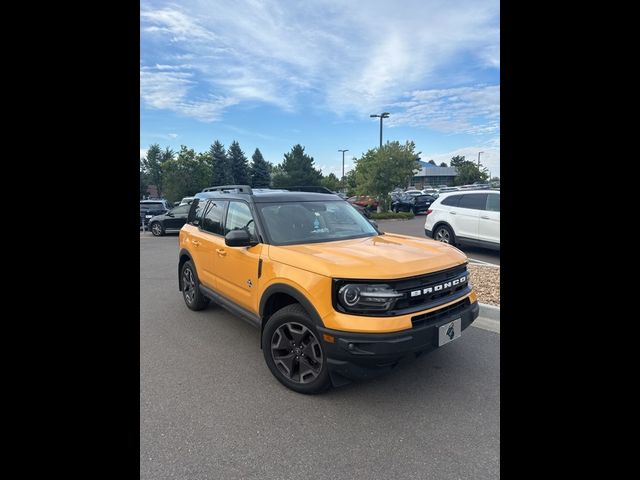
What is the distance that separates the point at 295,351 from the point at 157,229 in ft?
51.0

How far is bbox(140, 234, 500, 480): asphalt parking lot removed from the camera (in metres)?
2.28

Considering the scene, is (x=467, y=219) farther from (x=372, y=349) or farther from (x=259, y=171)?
(x=259, y=171)

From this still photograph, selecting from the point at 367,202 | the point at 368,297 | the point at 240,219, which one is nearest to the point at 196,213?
the point at 240,219

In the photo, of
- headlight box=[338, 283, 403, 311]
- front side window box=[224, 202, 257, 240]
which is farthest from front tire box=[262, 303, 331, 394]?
front side window box=[224, 202, 257, 240]

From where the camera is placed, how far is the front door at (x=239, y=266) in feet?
12.0

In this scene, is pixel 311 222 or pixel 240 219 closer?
pixel 311 222

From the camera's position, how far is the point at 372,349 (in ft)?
8.59

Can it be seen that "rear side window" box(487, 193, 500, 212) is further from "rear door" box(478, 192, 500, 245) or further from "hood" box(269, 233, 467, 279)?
"hood" box(269, 233, 467, 279)

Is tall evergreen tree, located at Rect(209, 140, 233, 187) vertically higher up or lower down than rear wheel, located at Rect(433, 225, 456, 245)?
higher up

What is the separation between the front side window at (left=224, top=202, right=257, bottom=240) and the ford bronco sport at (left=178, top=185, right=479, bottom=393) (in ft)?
0.04

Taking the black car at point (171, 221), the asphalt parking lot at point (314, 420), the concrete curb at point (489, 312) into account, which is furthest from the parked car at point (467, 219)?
the black car at point (171, 221)

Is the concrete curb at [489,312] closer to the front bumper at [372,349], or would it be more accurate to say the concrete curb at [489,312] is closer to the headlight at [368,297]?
the front bumper at [372,349]
